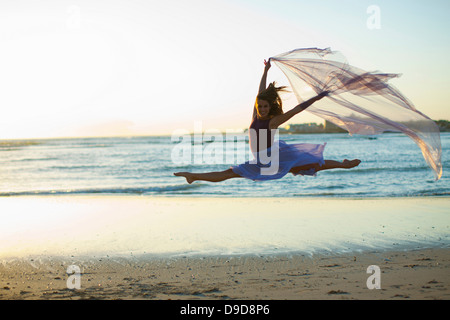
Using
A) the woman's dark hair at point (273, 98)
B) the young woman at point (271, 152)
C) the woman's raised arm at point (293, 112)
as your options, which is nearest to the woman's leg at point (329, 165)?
the young woman at point (271, 152)

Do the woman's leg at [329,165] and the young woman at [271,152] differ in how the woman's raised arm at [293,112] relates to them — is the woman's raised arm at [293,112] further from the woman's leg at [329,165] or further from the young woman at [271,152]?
the woman's leg at [329,165]

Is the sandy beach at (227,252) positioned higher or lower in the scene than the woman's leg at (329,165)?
lower

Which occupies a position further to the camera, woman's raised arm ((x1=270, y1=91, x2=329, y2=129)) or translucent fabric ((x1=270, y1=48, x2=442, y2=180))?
translucent fabric ((x1=270, y1=48, x2=442, y2=180))

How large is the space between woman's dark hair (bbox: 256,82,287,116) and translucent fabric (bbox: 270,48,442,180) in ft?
0.88

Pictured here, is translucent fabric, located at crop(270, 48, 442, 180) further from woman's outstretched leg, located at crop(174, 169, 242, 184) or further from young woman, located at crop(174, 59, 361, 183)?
woman's outstretched leg, located at crop(174, 169, 242, 184)

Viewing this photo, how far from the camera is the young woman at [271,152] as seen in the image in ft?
20.6

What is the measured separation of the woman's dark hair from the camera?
6.30 m

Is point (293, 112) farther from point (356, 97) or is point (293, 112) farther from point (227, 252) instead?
point (227, 252)

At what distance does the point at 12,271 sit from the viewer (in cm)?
672

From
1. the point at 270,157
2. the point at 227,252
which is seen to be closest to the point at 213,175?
the point at 270,157

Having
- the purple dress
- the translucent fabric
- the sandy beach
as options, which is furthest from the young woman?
the sandy beach
